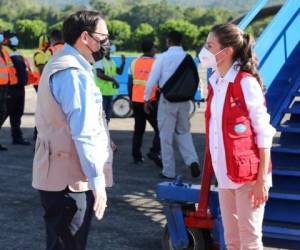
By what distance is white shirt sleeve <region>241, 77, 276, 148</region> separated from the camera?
369 centimetres

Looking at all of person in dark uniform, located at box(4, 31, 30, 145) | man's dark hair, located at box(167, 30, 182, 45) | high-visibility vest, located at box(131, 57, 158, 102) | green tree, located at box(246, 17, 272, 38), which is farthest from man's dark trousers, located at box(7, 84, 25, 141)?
green tree, located at box(246, 17, 272, 38)

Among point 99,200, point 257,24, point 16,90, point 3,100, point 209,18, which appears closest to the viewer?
point 99,200

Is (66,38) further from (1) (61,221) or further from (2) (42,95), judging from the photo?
(1) (61,221)

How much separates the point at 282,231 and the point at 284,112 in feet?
3.88

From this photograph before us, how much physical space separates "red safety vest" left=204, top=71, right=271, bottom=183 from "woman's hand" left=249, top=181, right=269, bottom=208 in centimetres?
5

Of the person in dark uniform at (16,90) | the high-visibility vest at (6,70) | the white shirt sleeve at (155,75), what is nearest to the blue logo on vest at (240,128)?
the white shirt sleeve at (155,75)

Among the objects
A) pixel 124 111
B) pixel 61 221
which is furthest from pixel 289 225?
pixel 124 111

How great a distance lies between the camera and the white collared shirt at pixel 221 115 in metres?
3.70

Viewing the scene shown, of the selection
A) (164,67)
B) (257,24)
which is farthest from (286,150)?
(257,24)

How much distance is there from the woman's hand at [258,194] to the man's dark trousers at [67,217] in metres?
0.96

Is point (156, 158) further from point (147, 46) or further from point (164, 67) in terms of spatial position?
point (164, 67)

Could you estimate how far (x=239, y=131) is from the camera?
372 centimetres

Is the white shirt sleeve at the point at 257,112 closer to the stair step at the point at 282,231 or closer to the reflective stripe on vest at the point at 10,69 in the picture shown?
the stair step at the point at 282,231

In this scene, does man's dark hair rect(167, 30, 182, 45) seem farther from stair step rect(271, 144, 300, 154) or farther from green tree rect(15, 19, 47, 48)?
green tree rect(15, 19, 47, 48)
